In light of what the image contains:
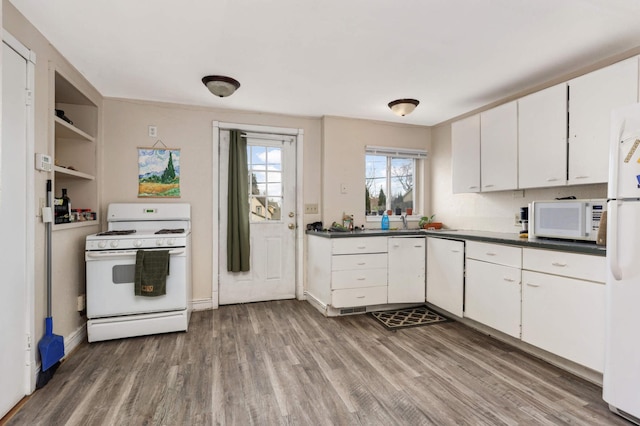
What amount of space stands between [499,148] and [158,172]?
3.51 m

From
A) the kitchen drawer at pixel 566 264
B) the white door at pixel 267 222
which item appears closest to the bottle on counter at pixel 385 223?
the white door at pixel 267 222

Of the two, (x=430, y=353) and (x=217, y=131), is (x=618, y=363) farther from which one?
(x=217, y=131)

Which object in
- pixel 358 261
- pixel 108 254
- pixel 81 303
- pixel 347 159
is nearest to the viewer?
pixel 108 254

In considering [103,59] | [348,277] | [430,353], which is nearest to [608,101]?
[430,353]

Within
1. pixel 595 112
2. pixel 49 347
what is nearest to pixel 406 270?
pixel 595 112

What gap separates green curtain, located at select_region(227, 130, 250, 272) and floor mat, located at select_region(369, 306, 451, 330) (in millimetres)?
1615

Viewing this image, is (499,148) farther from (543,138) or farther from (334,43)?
(334,43)

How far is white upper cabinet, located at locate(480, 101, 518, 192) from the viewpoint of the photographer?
294 centimetres

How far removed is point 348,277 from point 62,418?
2399 millimetres

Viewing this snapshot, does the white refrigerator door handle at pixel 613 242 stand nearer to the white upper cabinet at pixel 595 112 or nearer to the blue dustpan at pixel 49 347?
the white upper cabinet at pixel 595 112

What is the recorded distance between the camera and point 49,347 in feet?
6.91

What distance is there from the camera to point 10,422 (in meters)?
1.73

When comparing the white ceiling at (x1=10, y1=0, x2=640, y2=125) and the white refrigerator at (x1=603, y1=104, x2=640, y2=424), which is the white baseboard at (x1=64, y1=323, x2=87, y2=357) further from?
the white refrigerator at (x1=603, y1=104, x2=640, y2=424)

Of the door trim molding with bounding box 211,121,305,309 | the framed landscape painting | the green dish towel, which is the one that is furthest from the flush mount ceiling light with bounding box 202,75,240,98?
the green dish towel
